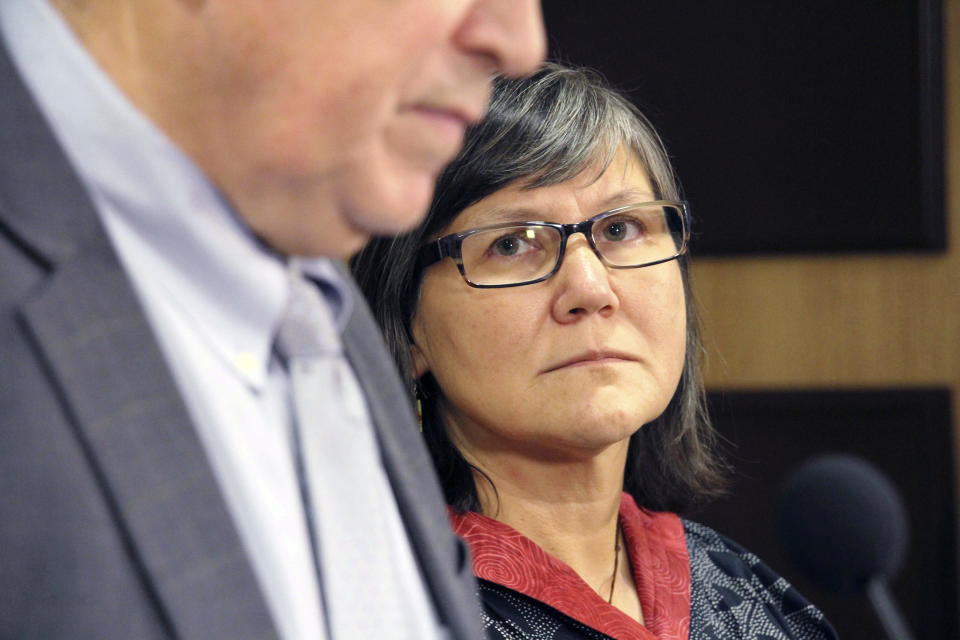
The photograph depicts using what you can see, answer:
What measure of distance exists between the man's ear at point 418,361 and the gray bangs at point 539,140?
14 cm

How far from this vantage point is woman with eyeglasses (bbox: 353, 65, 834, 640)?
121 centimetres

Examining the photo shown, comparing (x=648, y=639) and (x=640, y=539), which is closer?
(x=648, y=639)

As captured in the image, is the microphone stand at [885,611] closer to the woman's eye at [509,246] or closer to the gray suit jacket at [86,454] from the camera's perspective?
the woman's eye at [509,246]

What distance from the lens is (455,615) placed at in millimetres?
785

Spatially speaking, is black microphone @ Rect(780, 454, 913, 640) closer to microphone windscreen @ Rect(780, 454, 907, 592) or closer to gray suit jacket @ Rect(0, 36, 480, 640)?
microphone windscreen @ Rect(780, 454, 907, 592)

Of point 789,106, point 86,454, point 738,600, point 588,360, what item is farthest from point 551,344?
point 789,106

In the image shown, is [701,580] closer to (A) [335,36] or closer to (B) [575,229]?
(B) [575,229]

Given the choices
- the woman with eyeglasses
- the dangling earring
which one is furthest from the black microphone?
the dangling earring

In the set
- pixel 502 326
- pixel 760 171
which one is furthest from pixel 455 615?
pixel 760 171

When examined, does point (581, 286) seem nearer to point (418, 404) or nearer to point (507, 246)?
point (507, 246)

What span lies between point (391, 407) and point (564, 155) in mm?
505

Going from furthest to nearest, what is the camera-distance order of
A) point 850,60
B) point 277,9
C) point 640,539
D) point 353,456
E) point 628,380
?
point 850,60, point 640,539, point 628,380, point 353,456, point 277,9

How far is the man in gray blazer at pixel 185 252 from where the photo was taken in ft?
1.88

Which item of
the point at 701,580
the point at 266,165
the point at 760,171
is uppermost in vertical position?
the point at 266,165
